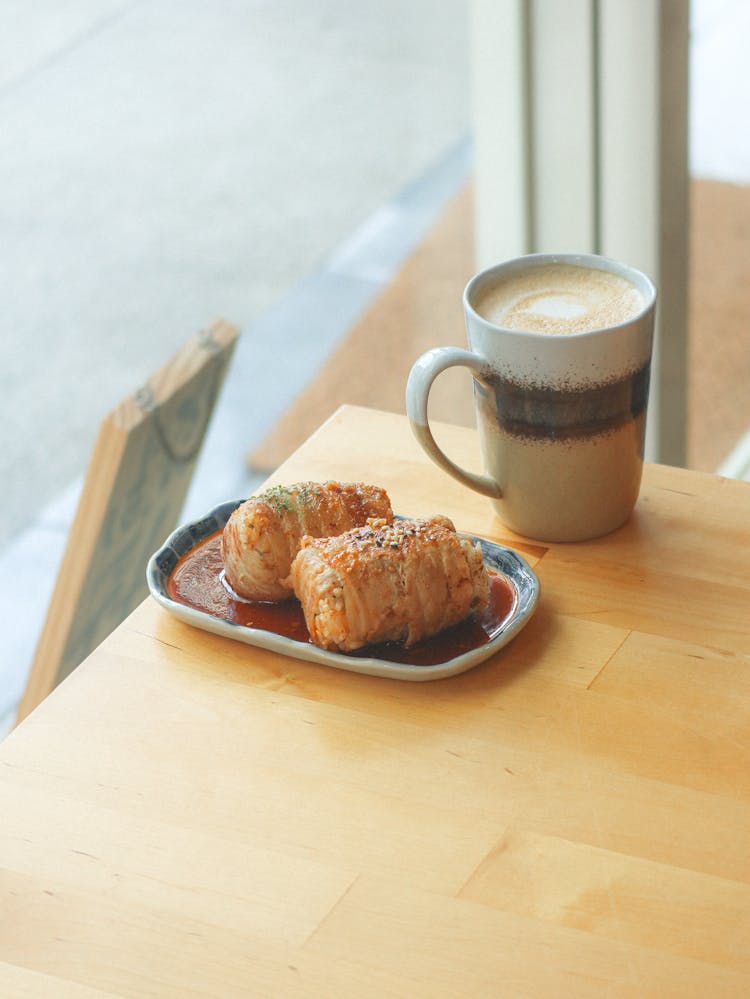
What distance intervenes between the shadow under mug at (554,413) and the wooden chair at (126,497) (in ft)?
1.20

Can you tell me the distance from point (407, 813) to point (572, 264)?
0.40 meters

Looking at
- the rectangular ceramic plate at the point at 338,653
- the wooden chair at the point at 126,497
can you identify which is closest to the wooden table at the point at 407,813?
the rectangular ceramic plate at the point at 338,653

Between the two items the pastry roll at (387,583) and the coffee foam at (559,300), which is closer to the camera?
the pastry roll at (387,583)

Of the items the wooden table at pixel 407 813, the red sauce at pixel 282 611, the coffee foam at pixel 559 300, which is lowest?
the wooden table at pixel 407 813

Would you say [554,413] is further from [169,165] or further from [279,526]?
[169,165]

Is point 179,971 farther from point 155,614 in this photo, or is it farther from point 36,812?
point 155,614

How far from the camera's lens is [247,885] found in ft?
1.98

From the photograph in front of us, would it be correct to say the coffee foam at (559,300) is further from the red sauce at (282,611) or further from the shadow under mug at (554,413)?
the red sauce at (282,611)

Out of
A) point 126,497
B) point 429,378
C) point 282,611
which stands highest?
point 429,378

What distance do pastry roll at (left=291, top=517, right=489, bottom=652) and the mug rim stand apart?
14 centimetres

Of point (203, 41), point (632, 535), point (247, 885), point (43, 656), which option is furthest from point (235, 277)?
point (247, 885)

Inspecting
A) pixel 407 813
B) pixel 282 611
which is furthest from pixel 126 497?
pixel 407 813

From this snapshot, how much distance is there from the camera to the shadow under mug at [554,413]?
769 millimetres

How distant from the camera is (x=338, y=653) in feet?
2.36
